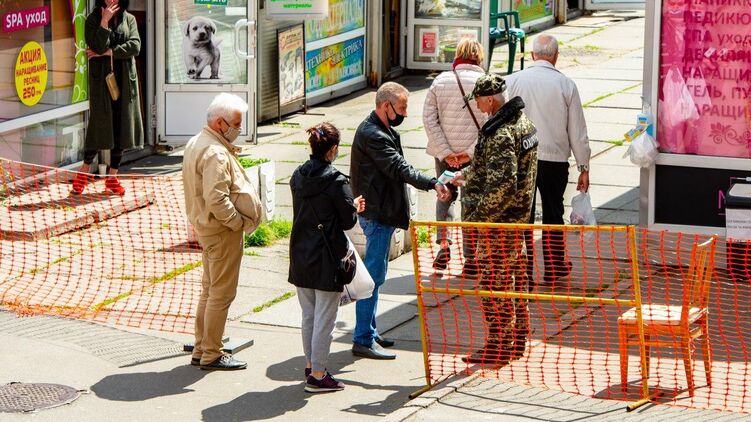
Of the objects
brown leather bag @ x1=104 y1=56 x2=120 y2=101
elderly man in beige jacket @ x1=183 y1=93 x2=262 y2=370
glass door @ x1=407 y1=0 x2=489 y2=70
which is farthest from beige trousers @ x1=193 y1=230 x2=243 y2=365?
glass door @ x1=407 y1=0 x2=489 y2=70

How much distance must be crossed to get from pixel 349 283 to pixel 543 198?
2980 mm

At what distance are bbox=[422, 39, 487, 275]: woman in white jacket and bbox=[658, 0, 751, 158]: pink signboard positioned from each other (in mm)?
1551

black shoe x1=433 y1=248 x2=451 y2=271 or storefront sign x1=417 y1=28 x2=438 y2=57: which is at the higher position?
storefront sign x1=417 y1=28 x2=438 y2=57

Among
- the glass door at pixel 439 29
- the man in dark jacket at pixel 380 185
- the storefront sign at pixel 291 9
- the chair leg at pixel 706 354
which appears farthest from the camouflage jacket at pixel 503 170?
the glass door at pixel 439 29

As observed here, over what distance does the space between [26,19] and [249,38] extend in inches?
120

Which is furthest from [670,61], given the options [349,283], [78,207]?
[78,207]

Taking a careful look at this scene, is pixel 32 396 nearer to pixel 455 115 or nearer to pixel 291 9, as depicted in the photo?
pixel 455 115

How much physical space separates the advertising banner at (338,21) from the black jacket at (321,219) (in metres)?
10.7

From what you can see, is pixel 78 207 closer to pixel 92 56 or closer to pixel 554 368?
pixel 92 56

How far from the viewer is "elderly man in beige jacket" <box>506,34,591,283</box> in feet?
33.6

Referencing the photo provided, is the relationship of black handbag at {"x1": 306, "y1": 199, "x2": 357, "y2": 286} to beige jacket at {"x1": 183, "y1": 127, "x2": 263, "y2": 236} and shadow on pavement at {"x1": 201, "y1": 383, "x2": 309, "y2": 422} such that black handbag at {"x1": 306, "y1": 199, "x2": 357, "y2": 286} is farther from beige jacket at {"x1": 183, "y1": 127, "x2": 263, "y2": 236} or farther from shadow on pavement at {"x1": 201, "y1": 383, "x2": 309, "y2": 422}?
shadow on pavement at {"x1": 201, "y1": 383, "x2": 309, "y2": 422}

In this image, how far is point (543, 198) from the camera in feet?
34.4

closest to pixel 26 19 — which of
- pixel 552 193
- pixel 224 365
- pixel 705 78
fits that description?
pixel 552 193

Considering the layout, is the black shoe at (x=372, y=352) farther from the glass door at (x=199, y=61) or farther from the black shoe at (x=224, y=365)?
the glass door at (x=199, y=61)
